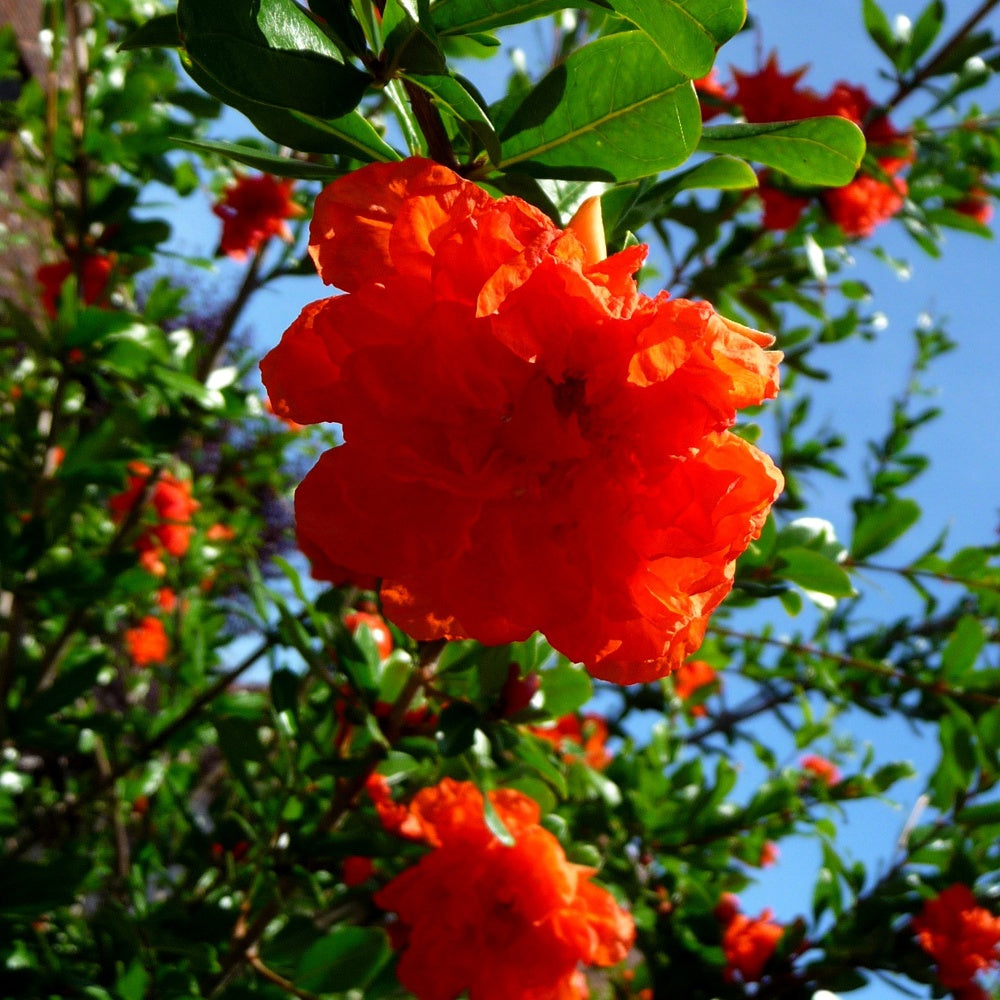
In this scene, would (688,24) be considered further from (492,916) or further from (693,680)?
(693,680)

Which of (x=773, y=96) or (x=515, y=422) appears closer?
(x=515, y=422)

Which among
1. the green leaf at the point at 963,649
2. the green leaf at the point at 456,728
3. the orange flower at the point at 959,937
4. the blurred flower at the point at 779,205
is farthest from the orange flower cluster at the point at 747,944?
the blurred flower at the point at 779,205

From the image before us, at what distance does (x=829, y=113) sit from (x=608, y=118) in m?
1.08

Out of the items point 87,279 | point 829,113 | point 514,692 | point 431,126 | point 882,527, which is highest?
point 829,113

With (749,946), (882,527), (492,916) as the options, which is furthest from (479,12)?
(749,946)

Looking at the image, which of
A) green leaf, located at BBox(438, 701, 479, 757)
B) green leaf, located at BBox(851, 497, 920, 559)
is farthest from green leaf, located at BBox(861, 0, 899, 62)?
green leaf, located at BBox(438, 701, 479, 757)

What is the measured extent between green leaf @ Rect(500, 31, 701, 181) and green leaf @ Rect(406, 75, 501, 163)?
0.04 meters

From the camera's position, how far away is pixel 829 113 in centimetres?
140

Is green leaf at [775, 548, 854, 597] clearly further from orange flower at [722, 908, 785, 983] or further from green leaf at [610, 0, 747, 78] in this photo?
orange flower at [722, 908, 785, 983]

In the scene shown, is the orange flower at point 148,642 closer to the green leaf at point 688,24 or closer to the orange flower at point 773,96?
the orange flower at point 773,96

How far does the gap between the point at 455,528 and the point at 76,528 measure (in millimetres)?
1783

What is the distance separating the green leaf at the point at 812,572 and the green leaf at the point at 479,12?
1.97 feet

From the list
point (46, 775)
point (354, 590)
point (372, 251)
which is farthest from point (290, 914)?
point (46, 775)

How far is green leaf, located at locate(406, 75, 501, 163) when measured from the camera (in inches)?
19.3
